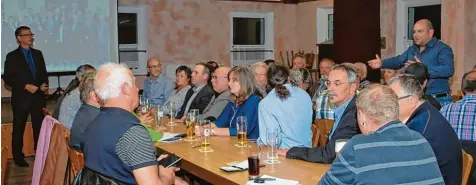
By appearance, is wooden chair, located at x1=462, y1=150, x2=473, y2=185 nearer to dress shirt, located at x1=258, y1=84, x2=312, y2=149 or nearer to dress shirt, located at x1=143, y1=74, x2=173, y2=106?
dress shirt, located at x1=258, y1=84, x2=312, y2=149

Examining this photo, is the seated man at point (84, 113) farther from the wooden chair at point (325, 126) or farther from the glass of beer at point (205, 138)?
the wooden chair at point (325, 126)

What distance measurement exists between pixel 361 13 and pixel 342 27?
1.12 ft

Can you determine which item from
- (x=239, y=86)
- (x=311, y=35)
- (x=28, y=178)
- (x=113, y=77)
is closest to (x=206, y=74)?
(x=239, y=86)

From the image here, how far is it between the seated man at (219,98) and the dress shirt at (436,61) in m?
1.69

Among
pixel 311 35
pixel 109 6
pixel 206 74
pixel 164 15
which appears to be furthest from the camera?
pixel 311 35

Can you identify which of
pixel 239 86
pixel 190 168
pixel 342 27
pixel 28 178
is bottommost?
pixel 28 178

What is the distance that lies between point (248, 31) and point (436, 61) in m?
8.37

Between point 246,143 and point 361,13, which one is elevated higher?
point 361,13

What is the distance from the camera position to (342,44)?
326 inches

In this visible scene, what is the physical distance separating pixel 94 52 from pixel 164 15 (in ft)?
5.58

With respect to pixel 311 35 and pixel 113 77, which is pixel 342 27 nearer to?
pixel 311 35

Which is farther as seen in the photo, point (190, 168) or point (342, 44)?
point (342, 44)

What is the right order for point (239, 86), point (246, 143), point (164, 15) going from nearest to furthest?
point (246, 143) < point (239, 86) < point (164, 15)

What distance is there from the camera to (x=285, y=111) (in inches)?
153
